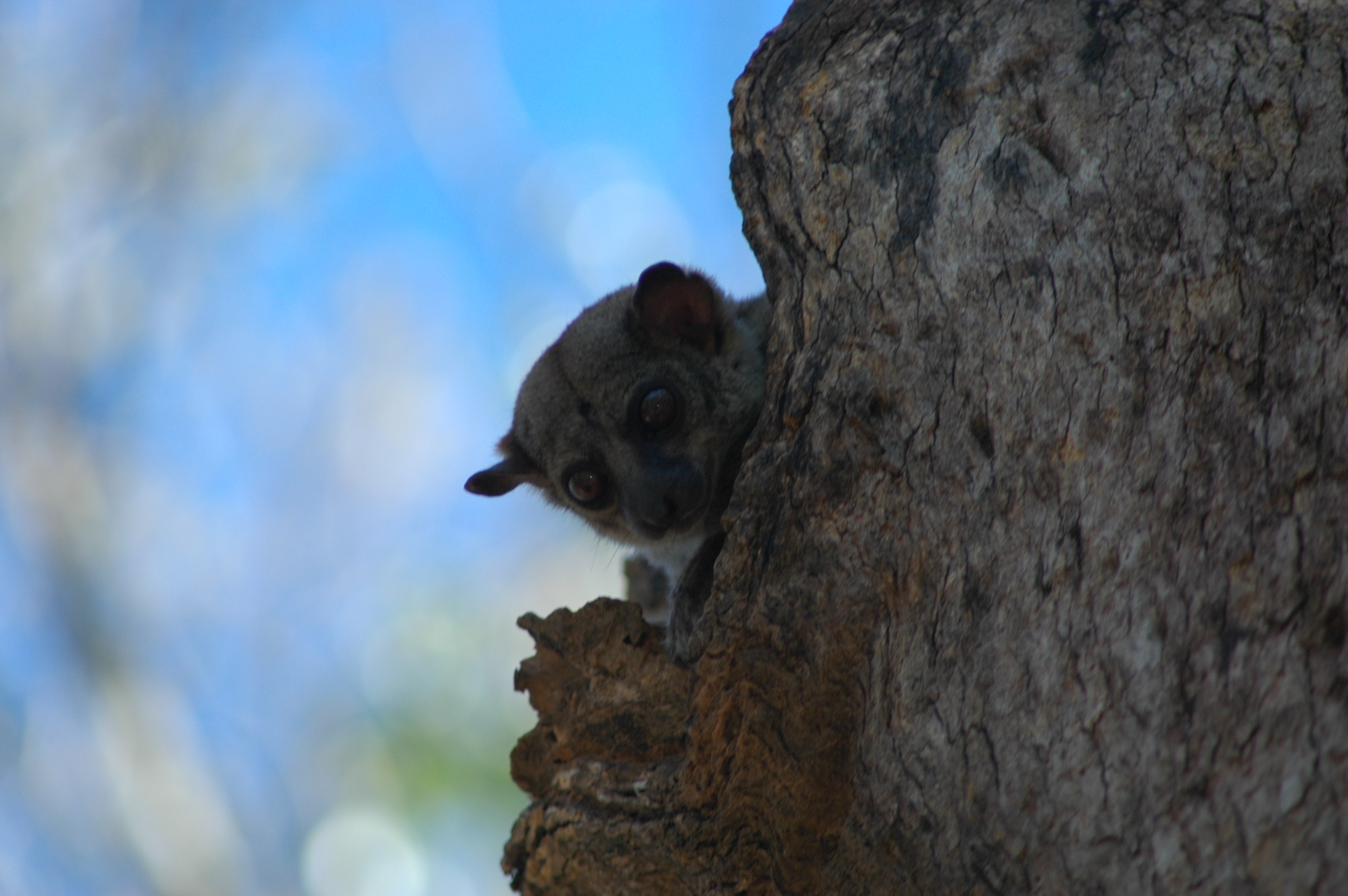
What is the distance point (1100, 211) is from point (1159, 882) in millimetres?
1329

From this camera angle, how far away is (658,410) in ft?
13.9

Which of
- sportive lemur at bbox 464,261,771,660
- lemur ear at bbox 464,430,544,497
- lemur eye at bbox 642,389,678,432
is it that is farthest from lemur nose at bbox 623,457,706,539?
lemur ear at bbox 464,430,544,497

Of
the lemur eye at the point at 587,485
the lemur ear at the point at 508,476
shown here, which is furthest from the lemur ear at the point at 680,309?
the lemur ear at the point at 508,476

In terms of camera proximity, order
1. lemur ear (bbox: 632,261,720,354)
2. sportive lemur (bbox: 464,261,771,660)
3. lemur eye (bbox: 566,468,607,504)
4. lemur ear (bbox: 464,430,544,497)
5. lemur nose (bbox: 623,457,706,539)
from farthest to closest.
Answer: lemur ear (bbox: 464,430,544,497)
lemur eye (bbox: 566,468,607,504)
lemur ear (bbox: 632,261,720,354)
sportive lemur (bbox: 464,261,771,660)
lemur nose (bbox: 623,457,706,539)

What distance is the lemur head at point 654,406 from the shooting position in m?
4.15

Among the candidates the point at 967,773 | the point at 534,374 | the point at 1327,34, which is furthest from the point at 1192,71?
the point at 534,374

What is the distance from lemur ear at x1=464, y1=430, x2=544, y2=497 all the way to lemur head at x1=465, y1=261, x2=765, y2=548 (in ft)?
0.80

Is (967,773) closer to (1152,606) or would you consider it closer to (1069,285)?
(1152,606)

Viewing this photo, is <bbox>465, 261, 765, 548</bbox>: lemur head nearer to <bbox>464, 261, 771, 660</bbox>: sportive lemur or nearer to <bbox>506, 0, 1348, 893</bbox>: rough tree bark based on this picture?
<bbox>464, 261, 771, 660</bbox>: sportive lemur

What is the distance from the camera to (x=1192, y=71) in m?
2.40

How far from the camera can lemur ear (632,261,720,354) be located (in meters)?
4.27

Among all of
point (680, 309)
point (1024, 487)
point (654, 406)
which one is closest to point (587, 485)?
point (654, 406)

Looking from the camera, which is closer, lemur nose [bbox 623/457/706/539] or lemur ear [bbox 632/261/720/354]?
lemur nose [bbox 623/457/706/539]

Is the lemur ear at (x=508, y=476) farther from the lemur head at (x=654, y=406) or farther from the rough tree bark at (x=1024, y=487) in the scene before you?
the rough tree bark at (x=1024, y=487)
